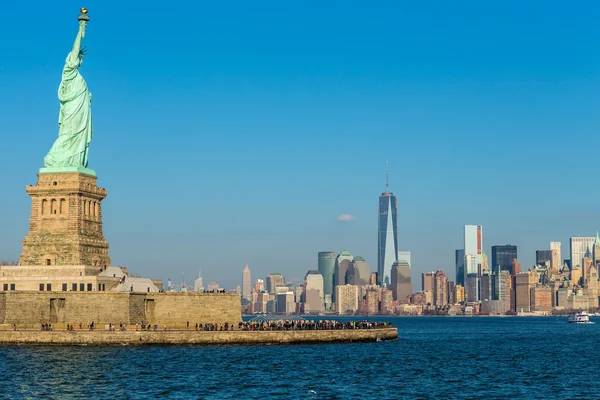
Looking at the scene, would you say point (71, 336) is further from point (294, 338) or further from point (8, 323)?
point (294, 338)

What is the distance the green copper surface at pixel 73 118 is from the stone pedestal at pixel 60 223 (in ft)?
7.62

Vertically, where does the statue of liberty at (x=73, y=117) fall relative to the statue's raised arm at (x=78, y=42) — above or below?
below

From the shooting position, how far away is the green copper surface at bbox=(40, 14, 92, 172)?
4304 inches

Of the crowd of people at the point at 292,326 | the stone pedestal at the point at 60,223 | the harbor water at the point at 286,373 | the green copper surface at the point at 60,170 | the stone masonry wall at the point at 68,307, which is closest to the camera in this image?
the harbor water at the point at 286,373

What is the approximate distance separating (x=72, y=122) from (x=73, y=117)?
55 centimetres

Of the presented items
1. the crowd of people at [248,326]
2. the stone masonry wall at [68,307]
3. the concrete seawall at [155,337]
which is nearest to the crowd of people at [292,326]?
the crowd of people at [248,326]

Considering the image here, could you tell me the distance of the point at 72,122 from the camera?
362 ft

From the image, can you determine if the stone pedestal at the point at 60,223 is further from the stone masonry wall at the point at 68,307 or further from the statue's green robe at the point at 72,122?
the stone masonry wall at the point at 68,307

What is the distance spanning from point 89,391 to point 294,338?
40.6 meters

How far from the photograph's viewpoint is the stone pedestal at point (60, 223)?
347ft

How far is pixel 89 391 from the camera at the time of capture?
66812 millimetres

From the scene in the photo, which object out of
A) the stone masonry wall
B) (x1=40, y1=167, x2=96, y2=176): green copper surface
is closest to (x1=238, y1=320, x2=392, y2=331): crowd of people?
the stone masonry wall

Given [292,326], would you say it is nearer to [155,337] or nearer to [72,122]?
[155,337]

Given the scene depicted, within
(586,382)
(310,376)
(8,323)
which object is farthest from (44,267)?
(586,382)
